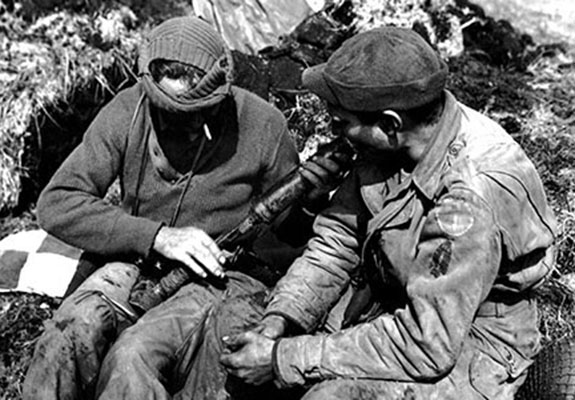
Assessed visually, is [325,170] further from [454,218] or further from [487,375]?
[487,375]

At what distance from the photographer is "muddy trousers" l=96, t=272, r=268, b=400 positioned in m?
3.96

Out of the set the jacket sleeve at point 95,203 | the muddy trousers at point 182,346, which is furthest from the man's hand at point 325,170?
the jacket sleeve at point 95,203

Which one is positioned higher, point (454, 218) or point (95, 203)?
point (454, 218)

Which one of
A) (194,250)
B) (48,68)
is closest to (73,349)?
(194,250)

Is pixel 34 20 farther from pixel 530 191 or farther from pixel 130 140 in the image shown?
pixel 530 191

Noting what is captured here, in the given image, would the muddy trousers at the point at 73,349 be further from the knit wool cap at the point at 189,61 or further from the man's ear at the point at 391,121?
the man's ear at the point at 391,121

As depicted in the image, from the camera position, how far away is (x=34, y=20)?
22.7 feet

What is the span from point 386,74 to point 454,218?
1.82 feet

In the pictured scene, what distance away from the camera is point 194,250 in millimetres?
4391

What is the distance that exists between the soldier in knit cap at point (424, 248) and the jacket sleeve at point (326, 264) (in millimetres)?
134

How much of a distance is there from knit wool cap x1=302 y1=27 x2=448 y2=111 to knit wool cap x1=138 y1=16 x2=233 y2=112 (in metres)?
0.62

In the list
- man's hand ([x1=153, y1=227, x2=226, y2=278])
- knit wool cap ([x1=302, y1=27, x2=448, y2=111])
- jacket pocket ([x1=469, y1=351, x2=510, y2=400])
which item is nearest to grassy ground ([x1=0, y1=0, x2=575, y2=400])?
man's hand ([x1=153, y1=227, x2=226, y2=278])

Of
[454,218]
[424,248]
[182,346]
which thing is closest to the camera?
[454,218]

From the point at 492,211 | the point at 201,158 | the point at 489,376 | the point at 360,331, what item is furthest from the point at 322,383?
the point at 201,158
